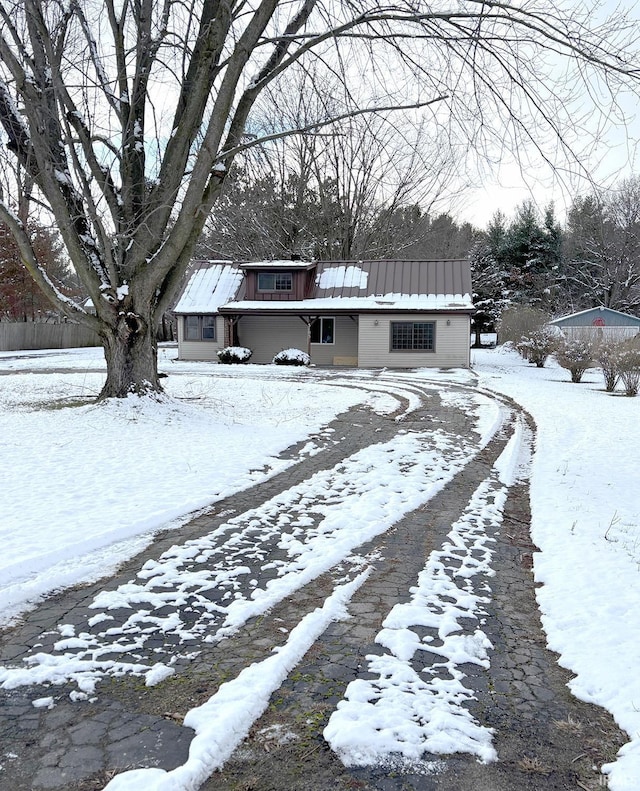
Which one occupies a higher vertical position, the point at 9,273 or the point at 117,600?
the point at 9,273

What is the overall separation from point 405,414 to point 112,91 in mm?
7620

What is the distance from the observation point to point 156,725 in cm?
245

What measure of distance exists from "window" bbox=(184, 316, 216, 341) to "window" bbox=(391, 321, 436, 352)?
8.39 meters

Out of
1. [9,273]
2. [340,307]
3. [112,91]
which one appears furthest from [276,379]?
[9,273]

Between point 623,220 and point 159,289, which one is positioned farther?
point 623,220

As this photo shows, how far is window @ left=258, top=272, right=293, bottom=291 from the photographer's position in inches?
1049

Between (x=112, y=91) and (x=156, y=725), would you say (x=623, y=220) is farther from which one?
(x=156, y=725)

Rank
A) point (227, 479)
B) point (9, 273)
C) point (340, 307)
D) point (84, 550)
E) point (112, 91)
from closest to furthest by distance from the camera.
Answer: point (84, 550), point (227, 479), point (112, 91), point (340, 307), point (9, 273)

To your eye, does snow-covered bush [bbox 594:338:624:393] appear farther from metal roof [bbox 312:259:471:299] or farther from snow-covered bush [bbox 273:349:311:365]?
snow-covered bush [bbox 273:349:311:365]

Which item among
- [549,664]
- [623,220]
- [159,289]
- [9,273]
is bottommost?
[549,664]

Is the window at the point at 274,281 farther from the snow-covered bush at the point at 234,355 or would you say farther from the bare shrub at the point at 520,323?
the bare shrub at the point at 520,323

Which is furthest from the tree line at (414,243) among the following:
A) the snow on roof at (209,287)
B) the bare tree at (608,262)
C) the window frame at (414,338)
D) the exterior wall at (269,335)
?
the window frame at (414,338)

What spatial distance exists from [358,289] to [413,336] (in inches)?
131

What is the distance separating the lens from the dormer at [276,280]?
2639 cm
